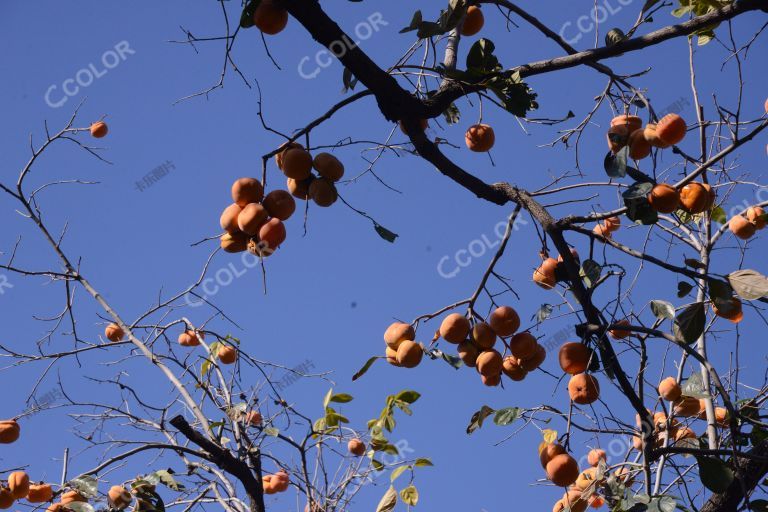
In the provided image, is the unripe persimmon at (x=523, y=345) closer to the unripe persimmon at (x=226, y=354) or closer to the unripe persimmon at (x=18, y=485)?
the unripe persimmon at (x=226, y=354)

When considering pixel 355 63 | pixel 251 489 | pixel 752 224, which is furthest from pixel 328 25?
pixel 752 224

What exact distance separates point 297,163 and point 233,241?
24 cm

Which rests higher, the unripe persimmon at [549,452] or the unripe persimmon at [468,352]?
the unripe persimmon at [468,352]

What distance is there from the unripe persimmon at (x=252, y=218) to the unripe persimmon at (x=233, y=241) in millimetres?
63

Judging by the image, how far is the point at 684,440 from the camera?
82.0 inches

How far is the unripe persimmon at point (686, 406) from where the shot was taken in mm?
2123

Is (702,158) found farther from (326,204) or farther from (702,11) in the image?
(326,204)

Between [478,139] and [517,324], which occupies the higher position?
[478,139]

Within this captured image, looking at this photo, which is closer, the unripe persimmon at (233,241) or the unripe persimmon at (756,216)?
the unripe persimmon at (233,241)

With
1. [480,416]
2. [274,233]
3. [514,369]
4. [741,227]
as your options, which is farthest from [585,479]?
[274,233]

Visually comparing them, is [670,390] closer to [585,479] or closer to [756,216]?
[585,479]

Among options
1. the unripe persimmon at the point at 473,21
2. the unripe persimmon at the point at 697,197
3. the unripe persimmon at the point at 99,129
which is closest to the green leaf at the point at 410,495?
the unripe persimmon at the point at 697,197

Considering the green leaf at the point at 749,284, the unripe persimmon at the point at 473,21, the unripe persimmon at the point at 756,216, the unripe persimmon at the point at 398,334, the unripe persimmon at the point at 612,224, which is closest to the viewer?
the green leaf at the point at 749,284

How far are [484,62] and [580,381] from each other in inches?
27.7
